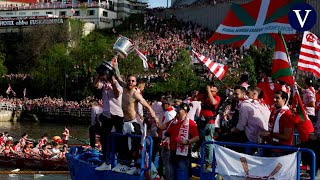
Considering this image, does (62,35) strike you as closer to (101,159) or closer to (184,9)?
(184,9)

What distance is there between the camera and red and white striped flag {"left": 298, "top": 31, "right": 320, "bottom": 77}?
13.2m

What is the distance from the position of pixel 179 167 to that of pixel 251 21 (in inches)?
199

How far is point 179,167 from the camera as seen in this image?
1087 cm

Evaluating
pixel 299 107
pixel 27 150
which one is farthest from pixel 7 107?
pixel 299 107

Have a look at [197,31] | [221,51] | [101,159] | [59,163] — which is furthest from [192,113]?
[197,31]

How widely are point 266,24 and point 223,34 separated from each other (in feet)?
3.51

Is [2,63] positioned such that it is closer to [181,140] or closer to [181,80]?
[181,80]

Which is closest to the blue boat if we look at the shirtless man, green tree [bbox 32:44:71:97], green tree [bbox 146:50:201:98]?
the shirtless man

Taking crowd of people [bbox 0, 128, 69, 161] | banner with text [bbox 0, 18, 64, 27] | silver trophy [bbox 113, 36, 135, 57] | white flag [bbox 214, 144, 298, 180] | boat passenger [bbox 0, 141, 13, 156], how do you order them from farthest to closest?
banner with text [bbox 0, 18, 64, 27] < boat passenger [bbox 0, 141, 13, 156] < crowd of people [bbox 0, 128, 69, 161] < silver trophy [bbox 113, 36, 135, 57] < white flag [bbox 214, 144, 298, 180]

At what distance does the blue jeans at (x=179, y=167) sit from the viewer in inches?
428

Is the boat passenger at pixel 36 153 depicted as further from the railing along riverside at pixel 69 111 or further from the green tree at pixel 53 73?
the green tree at pixel 53 73

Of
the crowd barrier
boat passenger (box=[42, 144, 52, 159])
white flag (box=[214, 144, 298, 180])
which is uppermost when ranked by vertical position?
white flag (box=[214, 144, 298, 180])

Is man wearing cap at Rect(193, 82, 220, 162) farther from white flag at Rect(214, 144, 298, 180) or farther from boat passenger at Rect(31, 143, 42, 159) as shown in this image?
boat passenger at Rect(31, 143, 42, 159)

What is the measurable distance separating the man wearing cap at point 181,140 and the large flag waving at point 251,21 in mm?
4278
